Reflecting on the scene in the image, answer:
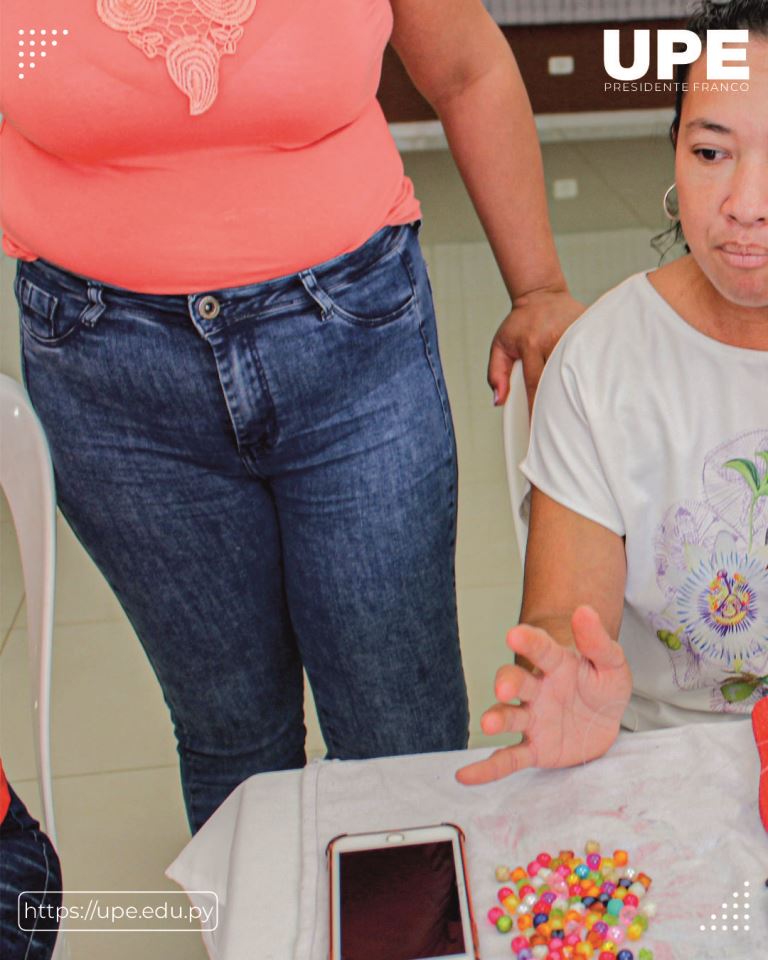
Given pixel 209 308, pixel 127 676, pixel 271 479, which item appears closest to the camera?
pixel 209 308

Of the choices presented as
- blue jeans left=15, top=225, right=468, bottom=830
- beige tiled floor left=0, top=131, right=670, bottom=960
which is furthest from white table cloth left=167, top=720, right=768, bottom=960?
beige tiled floor left=0, top=131, right=670, bottom=960

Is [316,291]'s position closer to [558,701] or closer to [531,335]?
[531,335]

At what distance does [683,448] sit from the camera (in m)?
1.03

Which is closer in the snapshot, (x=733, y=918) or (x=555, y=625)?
(x=733, y=918)

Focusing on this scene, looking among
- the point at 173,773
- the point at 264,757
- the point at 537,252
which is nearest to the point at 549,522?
the point at 537,252

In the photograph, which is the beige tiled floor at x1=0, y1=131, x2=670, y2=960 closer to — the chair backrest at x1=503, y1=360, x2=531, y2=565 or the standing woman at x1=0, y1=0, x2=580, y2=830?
the standing woman at x1=0, y1=0, x2=580, y2=830

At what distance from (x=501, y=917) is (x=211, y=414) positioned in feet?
1.63

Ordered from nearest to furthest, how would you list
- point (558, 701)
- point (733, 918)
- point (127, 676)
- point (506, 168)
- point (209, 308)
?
point (733, 918)
point (558, 701)
point (209, 308)
point (506, 168)
point (127, 676)

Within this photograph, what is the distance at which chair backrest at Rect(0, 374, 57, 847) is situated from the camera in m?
1.08

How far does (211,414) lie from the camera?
0.97m

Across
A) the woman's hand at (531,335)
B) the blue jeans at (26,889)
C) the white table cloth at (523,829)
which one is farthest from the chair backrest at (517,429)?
the blue jeans at (26,889)

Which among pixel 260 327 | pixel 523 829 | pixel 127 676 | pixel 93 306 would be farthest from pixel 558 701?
pixel 127 676

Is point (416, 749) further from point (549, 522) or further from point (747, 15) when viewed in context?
point (747, 15)

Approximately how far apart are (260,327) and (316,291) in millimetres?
57
